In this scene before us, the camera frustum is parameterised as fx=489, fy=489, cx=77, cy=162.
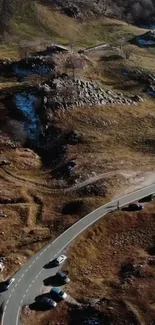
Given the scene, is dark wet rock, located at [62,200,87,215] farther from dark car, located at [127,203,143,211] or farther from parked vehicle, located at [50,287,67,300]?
parked vehicle, located at [50,287,67,300]

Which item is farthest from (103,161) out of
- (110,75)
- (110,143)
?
(110,75)

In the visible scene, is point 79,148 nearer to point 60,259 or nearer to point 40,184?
point 40,184

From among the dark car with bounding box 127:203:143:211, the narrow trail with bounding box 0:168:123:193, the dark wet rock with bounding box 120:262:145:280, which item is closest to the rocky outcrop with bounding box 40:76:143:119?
the narrow trail with bounding box 0:168:123:193

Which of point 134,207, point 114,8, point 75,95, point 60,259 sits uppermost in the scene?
point 114,8

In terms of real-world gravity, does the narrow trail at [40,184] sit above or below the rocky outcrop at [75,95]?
below

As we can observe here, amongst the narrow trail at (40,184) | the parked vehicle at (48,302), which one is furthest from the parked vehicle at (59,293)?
the narrow trail at (40,184)

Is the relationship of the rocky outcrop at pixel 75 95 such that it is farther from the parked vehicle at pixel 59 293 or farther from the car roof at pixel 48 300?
the car roof at pixel 48 300

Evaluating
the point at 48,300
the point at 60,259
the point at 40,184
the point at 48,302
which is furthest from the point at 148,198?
the point at 48,302
